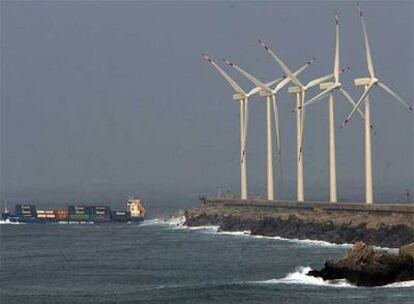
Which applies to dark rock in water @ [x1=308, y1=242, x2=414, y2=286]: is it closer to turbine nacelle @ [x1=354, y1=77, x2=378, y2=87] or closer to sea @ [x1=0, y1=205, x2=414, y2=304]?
sea @ [x1=0, y1=205, x2=414, y2=304]

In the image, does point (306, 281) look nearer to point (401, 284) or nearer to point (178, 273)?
point (401, 284)

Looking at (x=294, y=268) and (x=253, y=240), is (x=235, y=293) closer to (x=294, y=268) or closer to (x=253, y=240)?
(x=294, y=268)

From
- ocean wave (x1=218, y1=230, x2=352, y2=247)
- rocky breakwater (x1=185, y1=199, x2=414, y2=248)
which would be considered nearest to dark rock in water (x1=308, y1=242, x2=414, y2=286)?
rocky breakwater (x1=185, y1=199, x2=414, y2=248)

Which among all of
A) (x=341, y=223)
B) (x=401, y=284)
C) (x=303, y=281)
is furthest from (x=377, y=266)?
(x=341, y=223)

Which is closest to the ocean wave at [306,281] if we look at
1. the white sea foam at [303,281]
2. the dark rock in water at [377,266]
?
the white sea foam at [303,281]

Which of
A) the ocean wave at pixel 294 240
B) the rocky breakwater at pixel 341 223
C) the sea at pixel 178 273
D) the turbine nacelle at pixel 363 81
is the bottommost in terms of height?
the sea at pixel 178 273

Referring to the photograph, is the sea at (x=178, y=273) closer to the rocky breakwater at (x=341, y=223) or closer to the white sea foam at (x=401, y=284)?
the white sea foam at (x=401, y=284)
